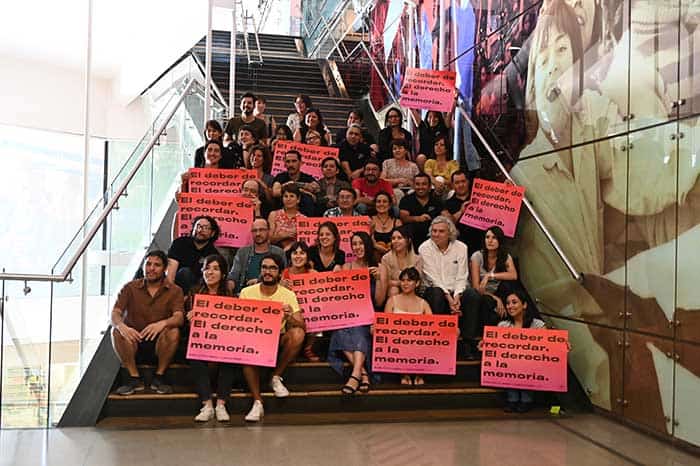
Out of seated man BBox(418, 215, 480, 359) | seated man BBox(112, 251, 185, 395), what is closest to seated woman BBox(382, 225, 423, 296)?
seated man BBox(418, 215, 480, 359)

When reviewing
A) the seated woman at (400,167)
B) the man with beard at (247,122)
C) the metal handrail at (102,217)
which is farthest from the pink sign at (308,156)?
the metal handrail at (102,217)

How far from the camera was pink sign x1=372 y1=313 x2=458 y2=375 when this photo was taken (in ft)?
17.7

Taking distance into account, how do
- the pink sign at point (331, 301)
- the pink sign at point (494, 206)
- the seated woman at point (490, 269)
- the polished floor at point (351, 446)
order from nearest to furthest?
the polished floor at point (351, 446), the pink sign at point (331, 301), the seated woman at point (490, 269), the pink sign at point (494, 206)

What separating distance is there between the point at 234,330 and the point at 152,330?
1.78ft

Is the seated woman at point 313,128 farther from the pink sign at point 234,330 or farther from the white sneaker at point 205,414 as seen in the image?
the white sneaker at point 205,414

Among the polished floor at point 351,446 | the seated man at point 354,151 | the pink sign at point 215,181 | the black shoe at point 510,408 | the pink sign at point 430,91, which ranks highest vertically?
the pink sign at point 430,91

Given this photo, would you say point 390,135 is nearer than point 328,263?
No

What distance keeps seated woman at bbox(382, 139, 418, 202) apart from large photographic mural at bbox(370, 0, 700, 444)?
3.48 ft

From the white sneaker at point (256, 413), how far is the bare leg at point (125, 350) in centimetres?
85

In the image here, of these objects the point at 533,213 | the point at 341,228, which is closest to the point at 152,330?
the point at 341,228

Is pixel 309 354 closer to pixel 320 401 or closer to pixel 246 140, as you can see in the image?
pixel 320 401

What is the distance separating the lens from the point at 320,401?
17.2ft

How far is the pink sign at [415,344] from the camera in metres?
5.39

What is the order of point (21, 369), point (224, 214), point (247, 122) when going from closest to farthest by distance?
point (21, 369)
point (224, 214)
point (247, 122)
